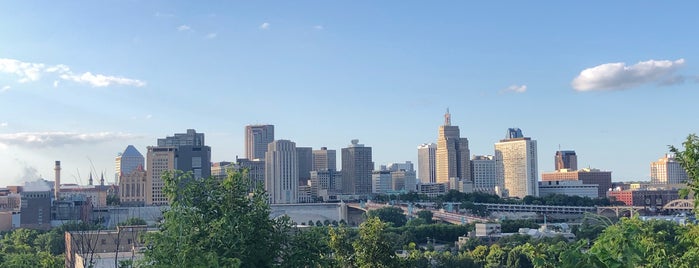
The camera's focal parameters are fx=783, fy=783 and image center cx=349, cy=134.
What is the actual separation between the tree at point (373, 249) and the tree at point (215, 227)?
4.18 metres

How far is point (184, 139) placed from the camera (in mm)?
171625

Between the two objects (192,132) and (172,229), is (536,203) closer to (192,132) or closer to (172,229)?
(192,132)

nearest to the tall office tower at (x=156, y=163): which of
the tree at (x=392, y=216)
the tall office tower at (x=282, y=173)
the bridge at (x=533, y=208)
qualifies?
the tall office tower at (x=282, y=173)

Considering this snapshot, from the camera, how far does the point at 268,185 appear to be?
174 m

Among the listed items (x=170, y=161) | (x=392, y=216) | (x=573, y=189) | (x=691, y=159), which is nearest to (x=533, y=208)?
(x=392, y=216)

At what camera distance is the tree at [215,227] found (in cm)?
930

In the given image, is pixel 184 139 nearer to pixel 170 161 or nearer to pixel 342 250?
pixel 170 161

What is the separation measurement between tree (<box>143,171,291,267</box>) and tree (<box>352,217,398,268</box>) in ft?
13.7

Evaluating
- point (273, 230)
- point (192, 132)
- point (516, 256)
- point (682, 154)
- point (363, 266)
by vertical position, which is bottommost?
point (516, 256)

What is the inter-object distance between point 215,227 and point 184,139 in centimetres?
16564

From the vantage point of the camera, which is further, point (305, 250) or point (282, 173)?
point (282, 173)

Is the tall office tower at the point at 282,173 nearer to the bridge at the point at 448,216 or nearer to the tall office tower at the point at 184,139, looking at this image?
the tall office tower at the point at 184,139

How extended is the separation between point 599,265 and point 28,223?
337ft

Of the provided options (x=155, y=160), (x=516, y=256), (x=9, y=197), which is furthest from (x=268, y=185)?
(x=516, y=256)
